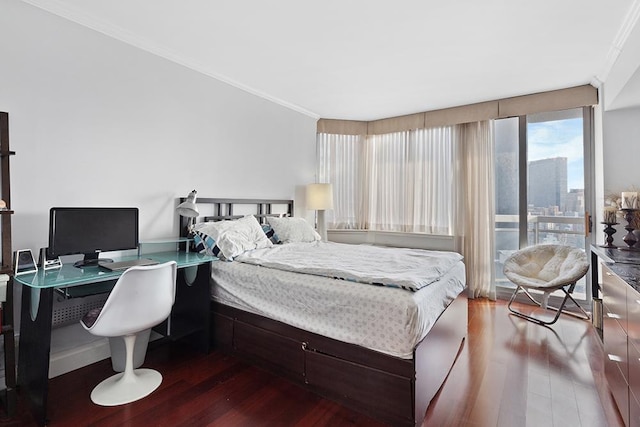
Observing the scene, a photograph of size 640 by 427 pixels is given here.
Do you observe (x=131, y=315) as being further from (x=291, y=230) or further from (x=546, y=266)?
(x=546, y=266)

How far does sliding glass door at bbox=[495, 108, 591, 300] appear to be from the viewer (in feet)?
12.2

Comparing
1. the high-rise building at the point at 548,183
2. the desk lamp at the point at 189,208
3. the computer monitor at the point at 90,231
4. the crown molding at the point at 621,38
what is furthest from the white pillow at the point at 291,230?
the crown molding at the point at 621,38

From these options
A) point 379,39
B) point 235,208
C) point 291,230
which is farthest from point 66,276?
point 379,39

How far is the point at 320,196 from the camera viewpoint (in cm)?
440

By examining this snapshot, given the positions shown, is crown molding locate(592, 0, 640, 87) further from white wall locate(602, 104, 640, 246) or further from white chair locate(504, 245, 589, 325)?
white chair locate(504, 245, 589, 325)

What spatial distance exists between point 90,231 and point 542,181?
4.72 m

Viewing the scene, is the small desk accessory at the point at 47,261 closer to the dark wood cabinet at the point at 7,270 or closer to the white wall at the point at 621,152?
the dark wood cabinet at the point at 7,270

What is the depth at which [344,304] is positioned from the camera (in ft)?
6.24

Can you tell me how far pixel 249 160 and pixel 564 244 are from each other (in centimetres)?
387

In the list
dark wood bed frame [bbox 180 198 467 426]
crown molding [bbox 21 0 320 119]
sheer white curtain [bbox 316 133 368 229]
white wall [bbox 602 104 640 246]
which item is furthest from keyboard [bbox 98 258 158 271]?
white wall [bbox 602 104 640 246]

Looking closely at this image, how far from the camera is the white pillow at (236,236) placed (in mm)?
2721

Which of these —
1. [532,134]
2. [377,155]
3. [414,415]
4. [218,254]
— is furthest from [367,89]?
[414,415]

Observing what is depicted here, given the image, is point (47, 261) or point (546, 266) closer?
point (47, 261)

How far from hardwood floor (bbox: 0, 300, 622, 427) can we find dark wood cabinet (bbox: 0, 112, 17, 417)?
14cm
